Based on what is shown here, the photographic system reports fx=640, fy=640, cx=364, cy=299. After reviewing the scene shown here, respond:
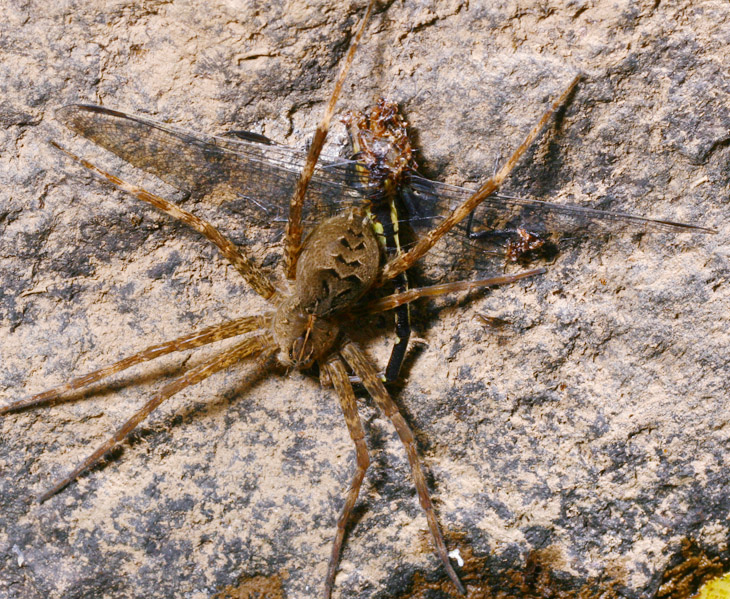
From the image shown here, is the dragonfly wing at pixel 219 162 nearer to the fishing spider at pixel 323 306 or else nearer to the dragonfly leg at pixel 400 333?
the fishing spider at pixel 323 306

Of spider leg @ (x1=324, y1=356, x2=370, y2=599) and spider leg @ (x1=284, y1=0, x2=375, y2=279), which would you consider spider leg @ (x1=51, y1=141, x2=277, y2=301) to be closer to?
spider leg @ (x1=284, y1=0, x2=375, y2=279)

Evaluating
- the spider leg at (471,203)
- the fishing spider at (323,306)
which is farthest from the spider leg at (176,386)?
the spider leg at (471,203)

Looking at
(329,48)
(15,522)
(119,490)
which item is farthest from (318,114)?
(15,522)

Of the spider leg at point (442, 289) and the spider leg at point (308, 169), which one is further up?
the spider leg at point (308, 169)

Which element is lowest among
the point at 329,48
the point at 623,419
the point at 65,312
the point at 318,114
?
the point at 623,419

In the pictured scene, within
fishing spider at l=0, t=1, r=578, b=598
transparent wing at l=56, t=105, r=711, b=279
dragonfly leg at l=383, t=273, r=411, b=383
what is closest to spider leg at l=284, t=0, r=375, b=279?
fishing spider at l=0, t=1, r=578, b=598

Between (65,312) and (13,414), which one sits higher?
(65,312)

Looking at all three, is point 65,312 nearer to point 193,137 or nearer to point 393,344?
point 193,137
